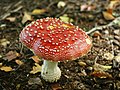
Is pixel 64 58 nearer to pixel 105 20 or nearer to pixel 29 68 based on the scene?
pixel 29 68

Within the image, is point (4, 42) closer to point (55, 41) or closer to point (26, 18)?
point (26, 18)

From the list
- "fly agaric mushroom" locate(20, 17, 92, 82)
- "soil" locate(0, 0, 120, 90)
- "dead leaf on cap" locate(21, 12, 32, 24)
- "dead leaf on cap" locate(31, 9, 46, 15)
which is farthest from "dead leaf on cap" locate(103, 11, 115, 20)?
"fly agaric mushroom" locate(20, 17, 92, 82)

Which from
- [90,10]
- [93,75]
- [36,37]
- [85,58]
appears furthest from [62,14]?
[36,37]

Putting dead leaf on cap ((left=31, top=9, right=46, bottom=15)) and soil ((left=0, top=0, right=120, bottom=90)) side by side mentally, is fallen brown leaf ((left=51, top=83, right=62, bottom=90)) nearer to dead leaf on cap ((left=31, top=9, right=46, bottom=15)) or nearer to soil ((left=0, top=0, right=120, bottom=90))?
soil ((left=0, top=0, right=120, bottom=90))

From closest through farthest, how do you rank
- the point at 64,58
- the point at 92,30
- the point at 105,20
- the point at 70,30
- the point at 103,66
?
the point at 64,58, the point at 70,30, the point at 103,66, the point at 92,30, the point at 105,20

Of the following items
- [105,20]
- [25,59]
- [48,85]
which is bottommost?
[48,85]

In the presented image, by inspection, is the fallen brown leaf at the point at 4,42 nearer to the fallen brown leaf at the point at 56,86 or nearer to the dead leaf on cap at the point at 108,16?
the fallen brown leaf at the point at 56,86
